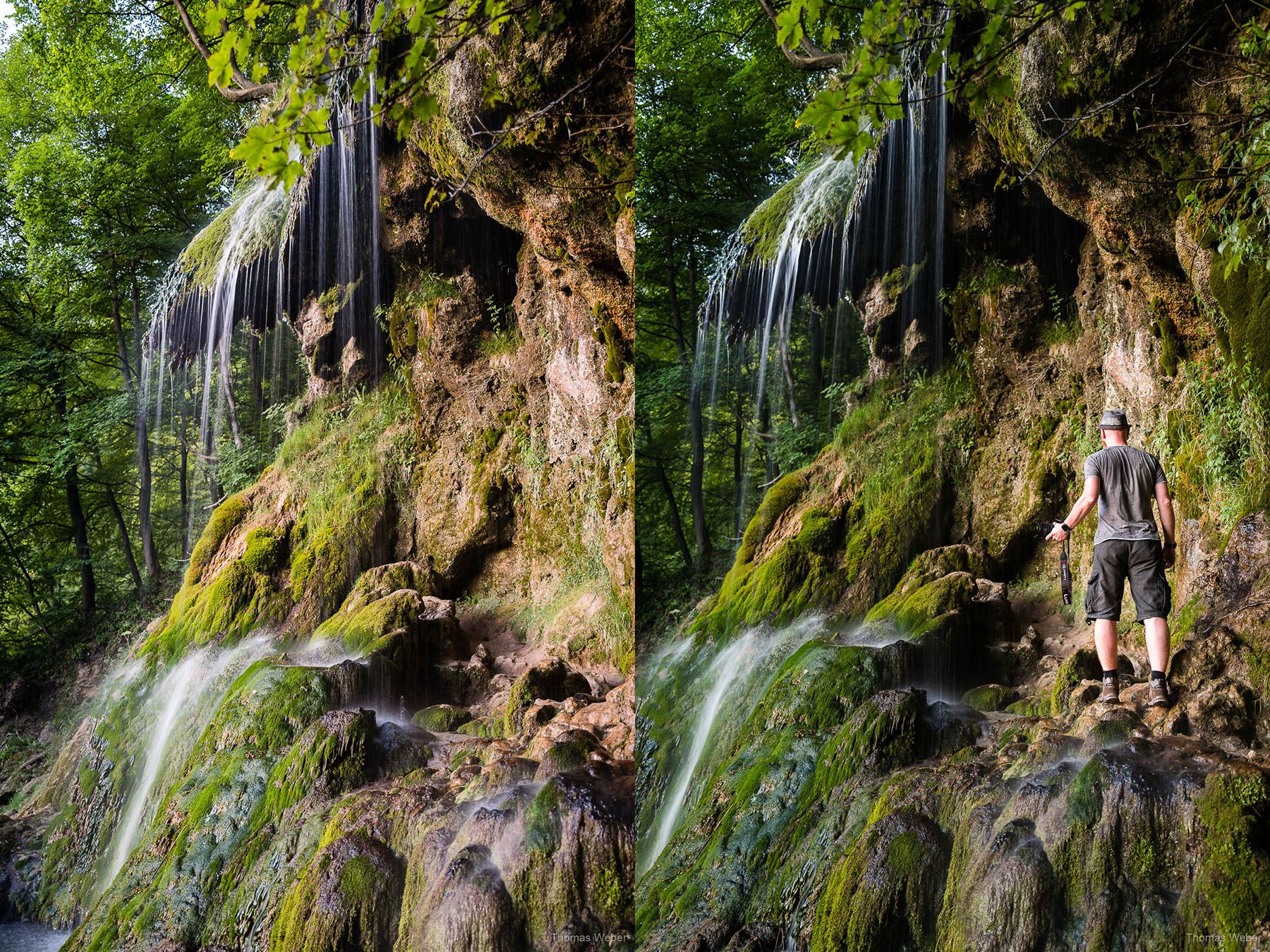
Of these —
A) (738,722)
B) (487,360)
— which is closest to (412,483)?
(487,360)

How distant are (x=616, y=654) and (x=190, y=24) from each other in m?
2.75

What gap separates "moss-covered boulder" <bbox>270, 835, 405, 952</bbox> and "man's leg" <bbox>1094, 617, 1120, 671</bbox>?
7.27 ft

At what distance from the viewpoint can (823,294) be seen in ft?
10.2

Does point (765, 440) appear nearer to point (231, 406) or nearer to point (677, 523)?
point (677, 523)

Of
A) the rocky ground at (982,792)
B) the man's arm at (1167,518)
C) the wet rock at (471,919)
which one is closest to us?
the rocky ground at (982,792)

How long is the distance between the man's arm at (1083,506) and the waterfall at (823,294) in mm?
600

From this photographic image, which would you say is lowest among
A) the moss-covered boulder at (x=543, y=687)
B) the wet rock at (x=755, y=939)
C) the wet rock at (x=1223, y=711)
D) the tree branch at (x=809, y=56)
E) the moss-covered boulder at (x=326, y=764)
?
the wet rock at (x=755, y=939)

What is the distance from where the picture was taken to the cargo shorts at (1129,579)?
248 cm

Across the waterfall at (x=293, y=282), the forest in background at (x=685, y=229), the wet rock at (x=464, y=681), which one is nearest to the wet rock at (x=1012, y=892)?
the forest in background at (x=685, y=229)

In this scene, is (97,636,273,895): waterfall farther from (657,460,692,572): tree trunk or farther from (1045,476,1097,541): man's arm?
(1045,476,1097,541): man's arm

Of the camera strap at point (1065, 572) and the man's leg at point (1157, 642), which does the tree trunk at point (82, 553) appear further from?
the man's leg at point (1157, 642)

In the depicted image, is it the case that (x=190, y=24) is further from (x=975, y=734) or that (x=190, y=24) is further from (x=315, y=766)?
(x=975, y=734)

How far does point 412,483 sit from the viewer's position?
336cm

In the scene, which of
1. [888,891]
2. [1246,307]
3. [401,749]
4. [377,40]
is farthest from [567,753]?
[377,40]
